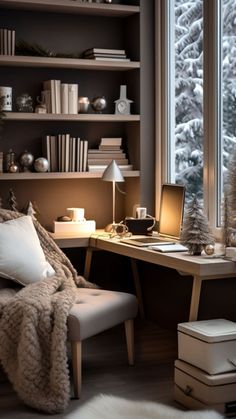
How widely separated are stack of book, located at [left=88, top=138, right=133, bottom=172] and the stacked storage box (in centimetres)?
192

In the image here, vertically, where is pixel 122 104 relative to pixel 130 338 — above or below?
above

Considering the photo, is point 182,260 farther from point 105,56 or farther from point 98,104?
point 105,56

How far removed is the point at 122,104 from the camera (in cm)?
544

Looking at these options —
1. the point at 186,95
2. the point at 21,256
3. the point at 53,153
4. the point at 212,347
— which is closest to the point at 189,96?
the point at 186,95

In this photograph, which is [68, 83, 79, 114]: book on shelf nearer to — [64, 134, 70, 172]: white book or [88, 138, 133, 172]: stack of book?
[64, 134, 70, 172]: white book

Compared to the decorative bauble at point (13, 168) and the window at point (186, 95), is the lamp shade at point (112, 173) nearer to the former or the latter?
the window at point (186, 95)

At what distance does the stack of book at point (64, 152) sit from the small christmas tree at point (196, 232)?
1.34 m

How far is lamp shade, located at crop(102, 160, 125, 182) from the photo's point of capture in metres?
5.07

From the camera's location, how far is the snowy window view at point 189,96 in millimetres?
4867

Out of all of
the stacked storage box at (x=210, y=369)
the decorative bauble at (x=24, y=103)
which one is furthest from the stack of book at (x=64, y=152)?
the stacked storage box at (x=210, y=369)

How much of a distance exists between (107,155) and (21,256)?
140 cm

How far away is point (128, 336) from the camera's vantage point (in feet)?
14.5

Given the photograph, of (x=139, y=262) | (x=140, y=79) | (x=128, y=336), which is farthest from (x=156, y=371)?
(x=140, y=79)

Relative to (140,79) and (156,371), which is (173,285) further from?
(140,79)
